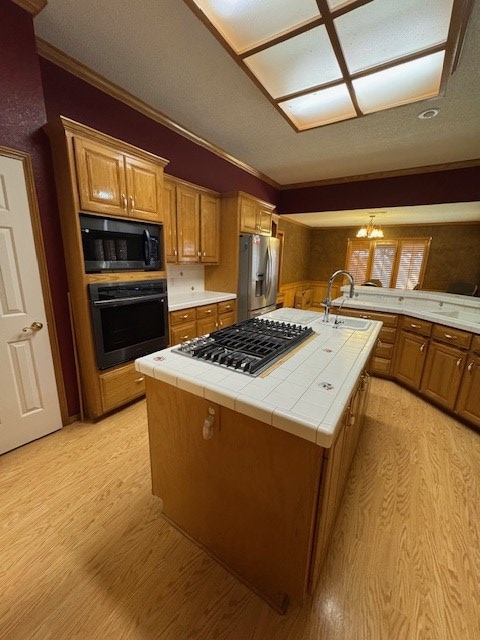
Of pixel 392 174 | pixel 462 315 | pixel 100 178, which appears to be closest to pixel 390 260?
pixel 392 174

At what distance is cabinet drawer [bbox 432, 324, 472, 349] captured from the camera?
7.41ft

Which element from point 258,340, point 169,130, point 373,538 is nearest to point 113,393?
point 258,340

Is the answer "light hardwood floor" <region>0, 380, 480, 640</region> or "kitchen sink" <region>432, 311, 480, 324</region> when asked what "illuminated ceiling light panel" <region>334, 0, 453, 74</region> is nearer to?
"kitchen sink" <region>432, 311, 480, 324</region>

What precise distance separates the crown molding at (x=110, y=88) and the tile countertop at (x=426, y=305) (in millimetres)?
2663

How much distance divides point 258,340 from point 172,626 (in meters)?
1.24

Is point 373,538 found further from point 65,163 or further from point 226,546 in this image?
point 65,163

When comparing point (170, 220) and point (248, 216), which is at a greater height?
point (248, 216)

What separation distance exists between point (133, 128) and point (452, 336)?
11.8ft

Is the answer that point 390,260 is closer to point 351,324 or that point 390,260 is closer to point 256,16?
point 351,324

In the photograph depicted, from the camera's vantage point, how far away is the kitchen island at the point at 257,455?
0.88 meters

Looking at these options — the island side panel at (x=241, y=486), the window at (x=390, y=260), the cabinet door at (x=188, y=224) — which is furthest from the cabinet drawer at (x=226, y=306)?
the window at (x=390, y=260)

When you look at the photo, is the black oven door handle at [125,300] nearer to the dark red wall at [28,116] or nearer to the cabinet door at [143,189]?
the dark red wall at [28,116]

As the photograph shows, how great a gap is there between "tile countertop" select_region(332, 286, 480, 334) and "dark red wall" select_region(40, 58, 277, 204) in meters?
2.39

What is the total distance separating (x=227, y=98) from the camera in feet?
7.92
